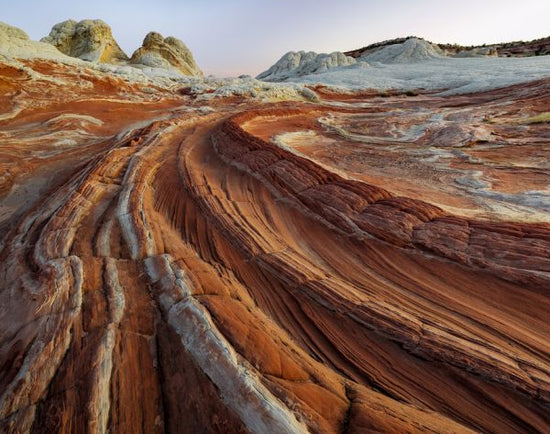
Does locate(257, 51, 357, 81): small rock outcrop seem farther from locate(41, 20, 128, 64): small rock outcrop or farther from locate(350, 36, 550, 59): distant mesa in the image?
Answer: locate(41, 20, 128, 64): small rock outcrop

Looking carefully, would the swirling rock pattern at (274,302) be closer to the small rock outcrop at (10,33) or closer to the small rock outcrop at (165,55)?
the small rock outcrop at (10,33)

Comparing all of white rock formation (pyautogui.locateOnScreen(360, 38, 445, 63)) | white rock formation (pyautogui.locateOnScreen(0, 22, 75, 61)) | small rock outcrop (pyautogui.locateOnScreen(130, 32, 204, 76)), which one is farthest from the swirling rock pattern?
white rock formation (pyautogui.locateOnScreen(360, 38, 445, 63))

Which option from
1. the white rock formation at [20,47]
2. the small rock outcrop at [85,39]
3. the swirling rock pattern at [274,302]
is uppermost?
the small rock outcrop at [85,39]

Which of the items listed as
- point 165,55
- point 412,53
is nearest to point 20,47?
point 165,55

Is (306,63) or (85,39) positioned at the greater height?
(85,39)

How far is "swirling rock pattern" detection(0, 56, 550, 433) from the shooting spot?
91.6 inches

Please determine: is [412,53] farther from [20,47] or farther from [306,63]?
[20,47]

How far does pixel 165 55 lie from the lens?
5012 centimetres

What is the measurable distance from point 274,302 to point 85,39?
187 feet

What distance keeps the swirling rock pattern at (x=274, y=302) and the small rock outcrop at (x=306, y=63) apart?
1820 inches

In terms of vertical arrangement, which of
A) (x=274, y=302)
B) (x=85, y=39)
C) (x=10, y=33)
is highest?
(x=85, y=39)

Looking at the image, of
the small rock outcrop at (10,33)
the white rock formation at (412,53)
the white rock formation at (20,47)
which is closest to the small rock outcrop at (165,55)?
the small rock outcrop at (10,33)

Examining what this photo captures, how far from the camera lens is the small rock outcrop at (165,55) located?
148 feet

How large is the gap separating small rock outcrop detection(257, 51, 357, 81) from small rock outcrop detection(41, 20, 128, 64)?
2713 centimetres
